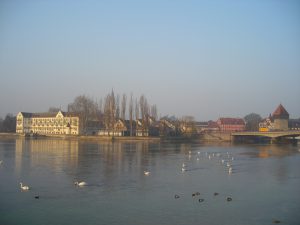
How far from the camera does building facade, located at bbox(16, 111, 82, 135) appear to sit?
8399cm

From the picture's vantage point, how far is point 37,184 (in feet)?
62.1

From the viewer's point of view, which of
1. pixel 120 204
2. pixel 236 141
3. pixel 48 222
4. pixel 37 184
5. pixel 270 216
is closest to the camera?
pixel 48 222

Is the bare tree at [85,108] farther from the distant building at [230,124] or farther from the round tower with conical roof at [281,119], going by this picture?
the distant building at [230,124]

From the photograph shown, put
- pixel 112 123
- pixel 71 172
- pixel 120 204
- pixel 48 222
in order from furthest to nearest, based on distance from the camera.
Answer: pixel 112 123 → pixel 71 172 → pixel 120 204 → pixel 48 222

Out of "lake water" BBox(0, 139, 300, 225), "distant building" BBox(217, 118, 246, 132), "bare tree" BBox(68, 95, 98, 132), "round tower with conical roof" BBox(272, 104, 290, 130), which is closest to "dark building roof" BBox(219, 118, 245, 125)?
"distant building" BBox(217, 118, 246, 132)

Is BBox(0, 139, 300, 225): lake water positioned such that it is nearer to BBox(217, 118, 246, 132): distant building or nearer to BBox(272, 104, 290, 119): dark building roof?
BBox(272, 104, 290, 119): dark building roof

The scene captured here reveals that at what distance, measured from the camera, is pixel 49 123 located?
302ft

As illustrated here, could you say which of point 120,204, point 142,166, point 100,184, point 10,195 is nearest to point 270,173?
point 142,166

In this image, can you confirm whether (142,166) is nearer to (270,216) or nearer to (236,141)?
(270,216)

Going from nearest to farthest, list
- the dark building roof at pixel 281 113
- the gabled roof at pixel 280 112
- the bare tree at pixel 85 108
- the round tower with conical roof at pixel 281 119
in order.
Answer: the bare tree at pixel 85 108 → the round tower with conical roof at pixel 281 119 → the dark building roof at pixel 281 113 → the gabled roof at pixel 280 112

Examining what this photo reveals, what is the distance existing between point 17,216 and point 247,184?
11.7m

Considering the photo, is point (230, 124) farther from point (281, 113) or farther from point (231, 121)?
point (281, 113)

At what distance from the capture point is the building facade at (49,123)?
3307 inches

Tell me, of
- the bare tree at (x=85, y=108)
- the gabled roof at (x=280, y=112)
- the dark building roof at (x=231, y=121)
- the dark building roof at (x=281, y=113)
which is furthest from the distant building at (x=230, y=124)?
the bare tree at (x=85, y=108)
